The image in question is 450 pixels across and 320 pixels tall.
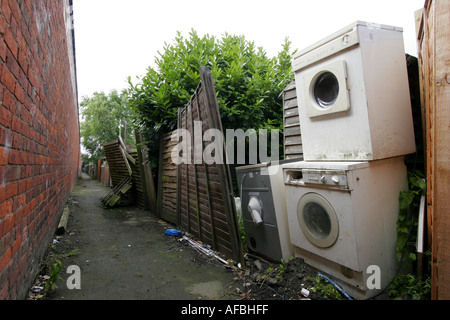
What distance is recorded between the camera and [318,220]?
2545 mm

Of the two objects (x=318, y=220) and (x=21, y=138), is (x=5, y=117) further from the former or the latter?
(x=318, y=220)

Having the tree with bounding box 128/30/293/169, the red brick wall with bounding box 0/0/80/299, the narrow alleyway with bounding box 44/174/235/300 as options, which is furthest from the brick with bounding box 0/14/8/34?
the tree with bounding box 128/30/293/169

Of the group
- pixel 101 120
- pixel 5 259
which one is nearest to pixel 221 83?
pixel 5 259

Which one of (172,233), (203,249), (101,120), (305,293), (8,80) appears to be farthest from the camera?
(101,120)

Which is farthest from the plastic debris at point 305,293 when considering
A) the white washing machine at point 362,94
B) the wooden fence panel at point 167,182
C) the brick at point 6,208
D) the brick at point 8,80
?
the wooden fence panel at point 167,182

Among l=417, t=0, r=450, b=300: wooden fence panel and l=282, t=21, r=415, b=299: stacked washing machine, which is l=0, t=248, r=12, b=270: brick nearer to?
l=282, t=21, r=415, b=299: stacked washing machine

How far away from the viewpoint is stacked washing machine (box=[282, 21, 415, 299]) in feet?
7.24

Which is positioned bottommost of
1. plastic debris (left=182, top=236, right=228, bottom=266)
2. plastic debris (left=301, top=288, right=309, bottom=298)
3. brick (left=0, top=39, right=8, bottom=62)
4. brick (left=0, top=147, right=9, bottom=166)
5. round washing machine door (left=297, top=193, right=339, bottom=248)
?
plastic debris (left=301, top=288, right=309, bottom=298)

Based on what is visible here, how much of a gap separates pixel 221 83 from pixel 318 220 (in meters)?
3.30

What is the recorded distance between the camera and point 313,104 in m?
2.73

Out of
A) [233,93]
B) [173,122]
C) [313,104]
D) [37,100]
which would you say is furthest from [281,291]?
[173,122]

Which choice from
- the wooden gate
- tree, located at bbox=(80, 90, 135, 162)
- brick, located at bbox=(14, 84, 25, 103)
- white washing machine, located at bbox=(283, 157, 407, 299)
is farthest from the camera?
tree, located at bbox=(80, 90, 135, 162)

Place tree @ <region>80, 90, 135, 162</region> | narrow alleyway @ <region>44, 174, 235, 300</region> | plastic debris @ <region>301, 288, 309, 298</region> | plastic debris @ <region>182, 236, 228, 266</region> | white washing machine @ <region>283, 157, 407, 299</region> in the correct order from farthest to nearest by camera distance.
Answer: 1. tree @ <region>80, 90, 135, 162</region>
2. plastic debris @ <region>182, 236, 228, 266</region>
3. narrow alleyway @ <region>44, 174, 235, 300</region>
4. plastic debris @ <region>301, 288, 309, 298</region>
5. white washing machine @ <region>283, 157, 407, 299</region>

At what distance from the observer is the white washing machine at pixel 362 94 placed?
7.37ft
